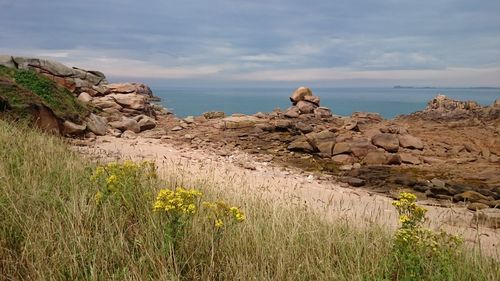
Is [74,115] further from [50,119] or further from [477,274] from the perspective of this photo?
[477,274]

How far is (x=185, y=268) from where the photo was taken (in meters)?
3.46

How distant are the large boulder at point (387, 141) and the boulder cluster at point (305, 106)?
5474mm

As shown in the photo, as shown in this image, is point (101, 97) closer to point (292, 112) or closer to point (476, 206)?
point (292, 112)

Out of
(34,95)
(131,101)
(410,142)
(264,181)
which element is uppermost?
(34,95)

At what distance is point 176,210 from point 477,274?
8.86 feet

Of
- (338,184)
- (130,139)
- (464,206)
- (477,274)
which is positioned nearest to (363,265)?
(477,274)

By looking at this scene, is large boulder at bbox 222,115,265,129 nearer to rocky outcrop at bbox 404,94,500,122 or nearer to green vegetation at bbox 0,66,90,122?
green vegetation at bbox 0,66,90,122

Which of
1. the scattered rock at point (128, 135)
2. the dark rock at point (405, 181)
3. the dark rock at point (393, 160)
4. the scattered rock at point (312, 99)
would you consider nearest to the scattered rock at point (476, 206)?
the dark rock at point (405, 181)

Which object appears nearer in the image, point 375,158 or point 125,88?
point 375,158

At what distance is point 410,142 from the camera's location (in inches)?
583

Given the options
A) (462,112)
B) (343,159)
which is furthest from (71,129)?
Result: (462,112)

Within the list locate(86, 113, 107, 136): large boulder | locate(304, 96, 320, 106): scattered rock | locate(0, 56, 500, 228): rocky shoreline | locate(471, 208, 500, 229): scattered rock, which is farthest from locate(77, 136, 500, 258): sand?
locate(304, 96, 320, 106): scattered rock

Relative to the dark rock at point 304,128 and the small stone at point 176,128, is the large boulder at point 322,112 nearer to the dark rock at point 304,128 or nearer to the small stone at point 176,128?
the dark rock at point 304,128

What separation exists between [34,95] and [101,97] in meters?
9.11
